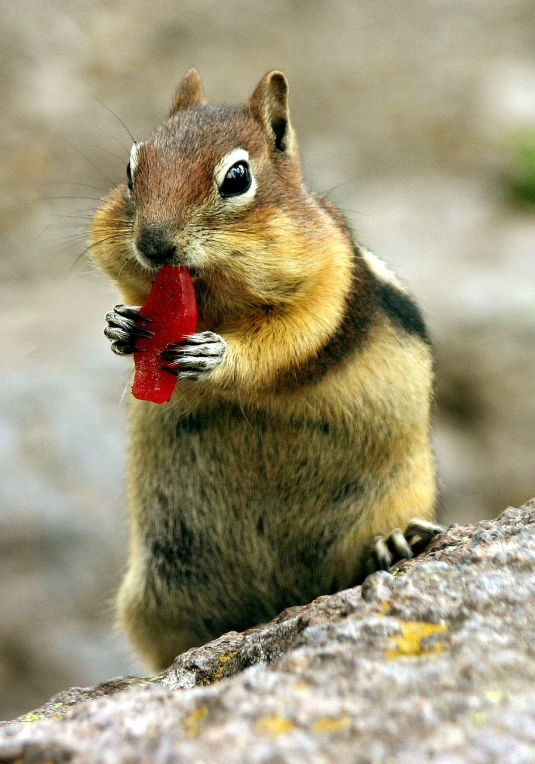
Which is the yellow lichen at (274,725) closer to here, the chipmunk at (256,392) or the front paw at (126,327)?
the chipmunk at (256,392)

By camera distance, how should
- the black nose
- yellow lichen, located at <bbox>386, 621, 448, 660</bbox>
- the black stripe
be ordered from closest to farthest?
yellow lichen, located at <bbox>386, 621, 448, 660</bbox>, the black nose, the black stripe

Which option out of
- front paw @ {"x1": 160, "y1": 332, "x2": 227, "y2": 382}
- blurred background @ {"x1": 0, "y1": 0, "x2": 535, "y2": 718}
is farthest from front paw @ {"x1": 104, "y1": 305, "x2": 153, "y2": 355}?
blurred background @ {"x1": 0, "y1": 0, "x2": 535, "y2": 718}

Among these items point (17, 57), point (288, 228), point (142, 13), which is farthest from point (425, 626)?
point (142, 13)

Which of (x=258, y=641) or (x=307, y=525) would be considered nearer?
(x=258, y=641)

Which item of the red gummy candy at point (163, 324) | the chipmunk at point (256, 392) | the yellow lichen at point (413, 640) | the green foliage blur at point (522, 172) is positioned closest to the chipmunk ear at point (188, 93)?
the chipmunk at point (256, 392)

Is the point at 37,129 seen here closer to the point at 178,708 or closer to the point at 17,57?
the point at 17,57

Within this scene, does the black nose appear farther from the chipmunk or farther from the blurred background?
the blurred background
